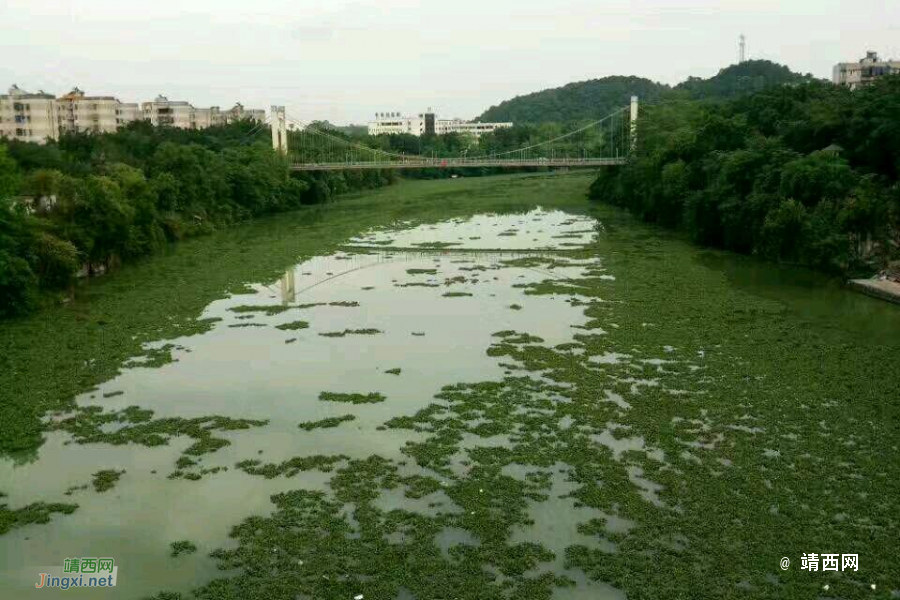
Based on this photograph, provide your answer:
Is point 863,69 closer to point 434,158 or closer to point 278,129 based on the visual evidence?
point 434,158

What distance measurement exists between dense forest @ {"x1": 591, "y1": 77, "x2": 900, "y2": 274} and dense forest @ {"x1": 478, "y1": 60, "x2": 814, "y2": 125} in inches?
1753

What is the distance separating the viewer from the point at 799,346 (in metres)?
13.2

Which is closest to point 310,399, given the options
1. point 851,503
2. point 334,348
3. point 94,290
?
point 334,348

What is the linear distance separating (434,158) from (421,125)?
59478 millimetres

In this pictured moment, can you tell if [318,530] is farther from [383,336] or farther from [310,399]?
[383,336]

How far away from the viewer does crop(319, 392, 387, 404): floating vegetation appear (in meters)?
11.2

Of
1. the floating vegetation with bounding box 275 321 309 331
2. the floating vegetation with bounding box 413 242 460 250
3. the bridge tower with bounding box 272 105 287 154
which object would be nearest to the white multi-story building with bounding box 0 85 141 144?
the bridge tower with bounding box 272 105 287 154

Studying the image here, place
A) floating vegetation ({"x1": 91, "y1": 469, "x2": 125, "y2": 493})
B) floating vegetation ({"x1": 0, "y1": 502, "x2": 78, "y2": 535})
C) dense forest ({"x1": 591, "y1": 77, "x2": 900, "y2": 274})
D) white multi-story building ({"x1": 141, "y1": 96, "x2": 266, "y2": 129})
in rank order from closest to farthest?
floating vegetation ({"x1": 0, "y1": 502, "x2": 78, "y2": 535}) → floating vegetation ({"x1": 91, "y1": 469, "x2": 125, "y2": 493}) → dense forest ({"x1": 591, "y1": 77, "x2": 900, "y2": 274}) → white multi-story building ({"x1": 141, "y1": 96, "x2": 266, "y2": 129})

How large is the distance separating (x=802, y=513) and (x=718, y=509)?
0.74 m

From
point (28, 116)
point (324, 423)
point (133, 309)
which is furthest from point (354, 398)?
point (28, 116)

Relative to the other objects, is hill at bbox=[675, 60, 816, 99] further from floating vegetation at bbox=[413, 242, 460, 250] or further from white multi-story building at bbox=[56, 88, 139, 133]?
floating vegetation at bbox=[413, 242, 460, 250]

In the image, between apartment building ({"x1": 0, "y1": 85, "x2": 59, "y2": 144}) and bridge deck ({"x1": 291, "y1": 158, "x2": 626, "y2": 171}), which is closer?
bridge deck ({"x1": 291, "y1": 158, "x2": 626, "y2": 171})

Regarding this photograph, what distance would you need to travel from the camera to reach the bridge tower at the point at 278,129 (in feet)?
157

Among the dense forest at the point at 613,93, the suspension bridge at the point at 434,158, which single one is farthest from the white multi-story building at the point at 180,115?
the dense forest at the point at 613,93
